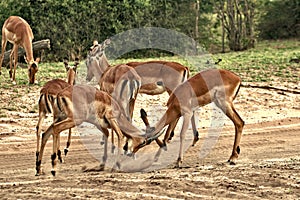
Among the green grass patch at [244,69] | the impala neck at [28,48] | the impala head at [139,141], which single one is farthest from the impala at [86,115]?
the impala neck at [28,48]

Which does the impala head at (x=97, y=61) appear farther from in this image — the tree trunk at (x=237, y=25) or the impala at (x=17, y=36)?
the tree trunk at (x=237, y=25)

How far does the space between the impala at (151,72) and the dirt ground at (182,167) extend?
1074 millimetres

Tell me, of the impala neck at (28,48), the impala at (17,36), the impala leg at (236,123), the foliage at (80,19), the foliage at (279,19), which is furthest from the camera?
the foliage at (279,19)

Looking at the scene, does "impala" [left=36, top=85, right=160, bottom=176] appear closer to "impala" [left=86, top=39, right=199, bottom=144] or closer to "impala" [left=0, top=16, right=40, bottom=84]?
"impala" [left=86, top=39, right=199, bottom=144]

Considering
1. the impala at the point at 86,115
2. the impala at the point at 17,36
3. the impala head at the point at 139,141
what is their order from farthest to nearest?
the impala at the point at 17,36
the impala head at the point at 139,141
the impala at the point at 86,115

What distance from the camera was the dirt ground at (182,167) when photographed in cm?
798

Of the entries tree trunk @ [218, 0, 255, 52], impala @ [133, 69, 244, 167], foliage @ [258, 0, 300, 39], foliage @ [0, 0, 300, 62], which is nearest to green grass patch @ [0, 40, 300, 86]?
foliage @ [0, 0, 300, 62]

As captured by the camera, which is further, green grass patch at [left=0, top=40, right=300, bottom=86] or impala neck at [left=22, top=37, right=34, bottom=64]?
green grass patch at [left=0, top=40, right=300, bottom=86]

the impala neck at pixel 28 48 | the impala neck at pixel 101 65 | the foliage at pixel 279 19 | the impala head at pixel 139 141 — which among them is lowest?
the foliage at pixel 279 19

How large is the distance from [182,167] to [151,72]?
321 cm

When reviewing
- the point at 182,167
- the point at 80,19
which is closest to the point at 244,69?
the point at 80,19

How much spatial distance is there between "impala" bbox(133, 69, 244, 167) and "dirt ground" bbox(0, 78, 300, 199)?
19.6 inches

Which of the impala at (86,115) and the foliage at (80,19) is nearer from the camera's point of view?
the impala at (86,115)

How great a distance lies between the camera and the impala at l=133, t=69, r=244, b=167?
10.0 metres
